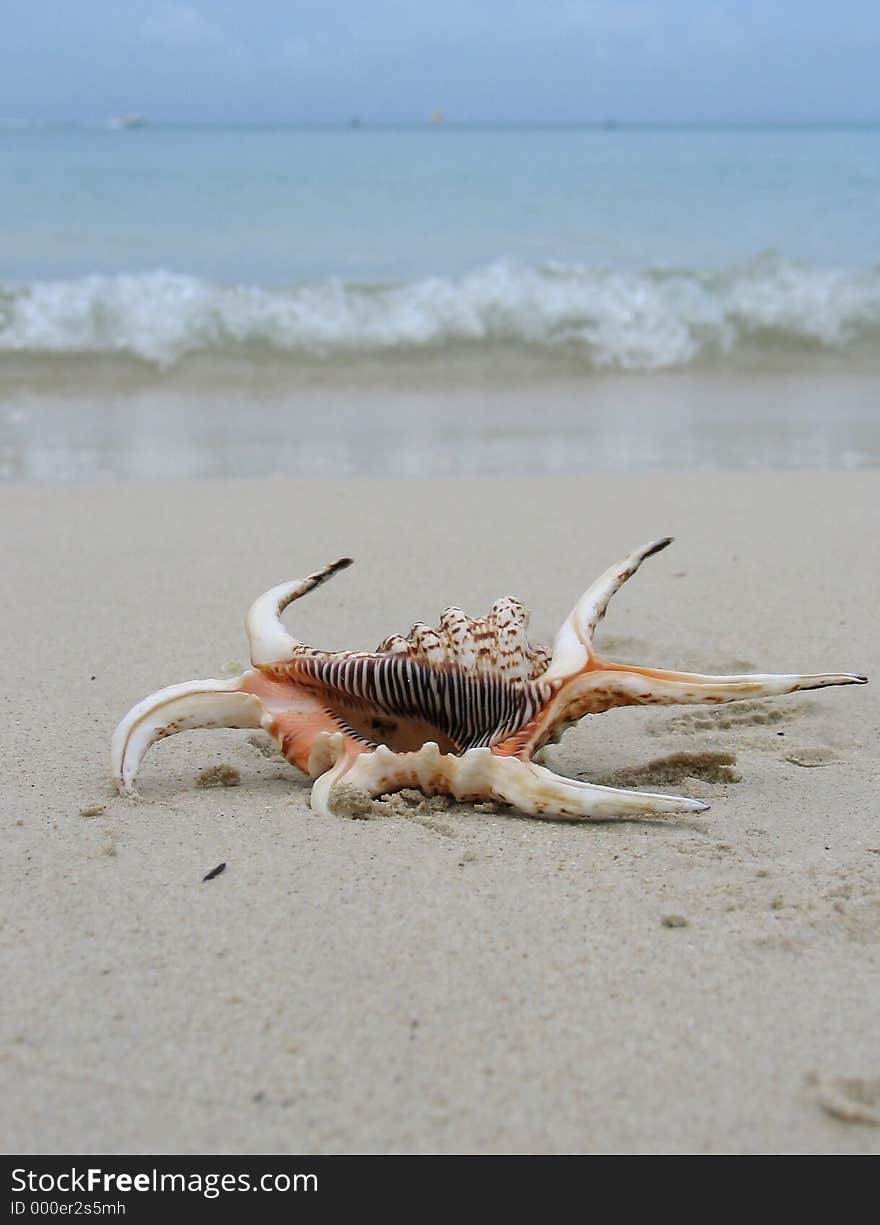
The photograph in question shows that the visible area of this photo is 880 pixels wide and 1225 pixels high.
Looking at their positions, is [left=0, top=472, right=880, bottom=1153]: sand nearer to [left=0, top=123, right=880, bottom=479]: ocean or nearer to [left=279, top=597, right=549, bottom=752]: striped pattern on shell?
[left=279, top=597, right=549, bottom=752]: striped pattern on shell

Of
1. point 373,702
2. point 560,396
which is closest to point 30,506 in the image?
point 373,702

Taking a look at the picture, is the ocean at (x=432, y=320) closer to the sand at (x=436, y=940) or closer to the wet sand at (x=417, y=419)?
the wet sand at (x=417, y=419)

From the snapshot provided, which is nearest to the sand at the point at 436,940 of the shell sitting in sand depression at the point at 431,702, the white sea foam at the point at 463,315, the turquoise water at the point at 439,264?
the shell sitting in sand depression at the point at 431,702

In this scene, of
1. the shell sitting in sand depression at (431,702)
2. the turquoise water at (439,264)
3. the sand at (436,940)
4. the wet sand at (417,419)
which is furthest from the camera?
the turquoise water at (439,264)

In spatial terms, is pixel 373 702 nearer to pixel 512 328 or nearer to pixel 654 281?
pixel 512 328
